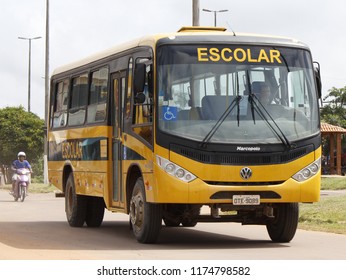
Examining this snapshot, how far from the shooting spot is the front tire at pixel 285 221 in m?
17.9

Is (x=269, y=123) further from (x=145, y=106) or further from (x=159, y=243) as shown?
(x=159, y=243)

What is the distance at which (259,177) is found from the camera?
1694cm

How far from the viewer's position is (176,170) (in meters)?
16.7

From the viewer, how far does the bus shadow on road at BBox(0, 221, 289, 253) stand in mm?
17297

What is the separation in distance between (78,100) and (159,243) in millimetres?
5637

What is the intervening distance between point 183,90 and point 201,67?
477 mm

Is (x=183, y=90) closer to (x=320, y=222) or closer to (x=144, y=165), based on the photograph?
(x=144, y=165)

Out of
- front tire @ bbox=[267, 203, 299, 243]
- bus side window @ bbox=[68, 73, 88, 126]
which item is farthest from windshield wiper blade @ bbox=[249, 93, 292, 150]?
bus side window @ bbox=[68, 73, 88, 126]

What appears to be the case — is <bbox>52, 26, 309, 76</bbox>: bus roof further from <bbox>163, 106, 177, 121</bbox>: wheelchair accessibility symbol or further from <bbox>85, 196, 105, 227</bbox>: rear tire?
<bbox>85, 196, 105, 227</bbox>: rear tire

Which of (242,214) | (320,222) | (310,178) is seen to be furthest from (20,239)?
(320,222)

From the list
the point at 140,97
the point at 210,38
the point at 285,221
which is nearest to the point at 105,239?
the point at 140,97

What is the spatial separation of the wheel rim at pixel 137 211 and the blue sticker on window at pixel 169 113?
142 cm

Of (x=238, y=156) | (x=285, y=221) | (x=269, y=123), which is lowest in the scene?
(x=285, y=221)

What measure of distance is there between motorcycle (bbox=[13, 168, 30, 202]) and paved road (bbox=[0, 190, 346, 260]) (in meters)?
11.0
